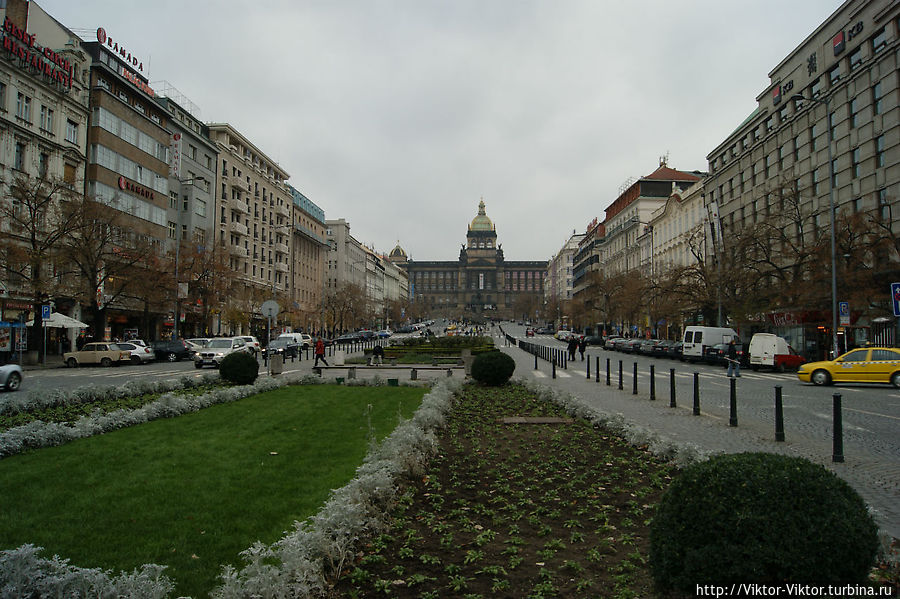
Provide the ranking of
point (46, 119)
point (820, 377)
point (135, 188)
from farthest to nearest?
1. point (135, 188)
2. point (46, 119)
3. point (820, 377)

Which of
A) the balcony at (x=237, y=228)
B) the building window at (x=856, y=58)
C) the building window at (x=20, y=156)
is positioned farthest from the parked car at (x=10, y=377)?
the balcony at (x=237, y=228)

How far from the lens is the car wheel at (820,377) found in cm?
2272

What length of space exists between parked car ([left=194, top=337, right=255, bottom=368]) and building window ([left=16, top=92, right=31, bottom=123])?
18175mm

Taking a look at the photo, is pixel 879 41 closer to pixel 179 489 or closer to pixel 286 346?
pixel 286 346

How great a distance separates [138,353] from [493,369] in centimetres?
2668

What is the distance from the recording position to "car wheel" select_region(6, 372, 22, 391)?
752 inches

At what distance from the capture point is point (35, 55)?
3862 centimetres

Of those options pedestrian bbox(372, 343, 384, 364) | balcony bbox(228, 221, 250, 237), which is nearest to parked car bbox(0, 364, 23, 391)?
pedestrian bbox(372, 343, 384, 364)

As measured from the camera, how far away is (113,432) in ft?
34.2

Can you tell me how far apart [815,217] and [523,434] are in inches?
1518

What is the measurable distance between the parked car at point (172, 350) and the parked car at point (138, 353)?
2293 millimetres

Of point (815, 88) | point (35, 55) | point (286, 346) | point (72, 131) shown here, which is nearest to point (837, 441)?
point (286, 346)

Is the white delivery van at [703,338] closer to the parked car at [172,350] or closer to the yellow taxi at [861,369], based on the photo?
the yellow taxi at [861,369]

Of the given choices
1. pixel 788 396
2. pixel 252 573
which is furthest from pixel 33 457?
pixel 788 396
